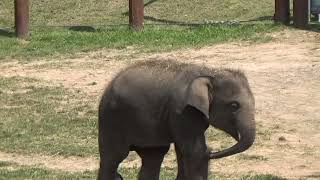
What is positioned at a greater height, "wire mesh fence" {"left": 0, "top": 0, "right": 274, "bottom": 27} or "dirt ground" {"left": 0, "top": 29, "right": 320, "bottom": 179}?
"wire mesh fence" {"left": 0, "top": 0, "right": 274, "bottom": 27}

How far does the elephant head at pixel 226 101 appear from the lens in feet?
19.9

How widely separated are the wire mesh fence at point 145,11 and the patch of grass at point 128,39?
2.06 metres

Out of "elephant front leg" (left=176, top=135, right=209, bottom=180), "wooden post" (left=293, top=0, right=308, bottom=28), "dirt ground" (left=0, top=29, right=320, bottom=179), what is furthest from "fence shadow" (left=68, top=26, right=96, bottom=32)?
"elephant front leg" (left=176, top=135, right=209, bottom=180)

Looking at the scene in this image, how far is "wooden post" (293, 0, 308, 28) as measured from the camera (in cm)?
1714

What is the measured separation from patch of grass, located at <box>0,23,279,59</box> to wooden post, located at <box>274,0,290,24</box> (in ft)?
1.15

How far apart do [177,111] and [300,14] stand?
11458mm

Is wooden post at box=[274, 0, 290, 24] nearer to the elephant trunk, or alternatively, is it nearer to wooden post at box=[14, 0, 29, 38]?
wooden post at box=[14, 0, 29, 38]

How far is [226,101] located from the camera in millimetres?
6145

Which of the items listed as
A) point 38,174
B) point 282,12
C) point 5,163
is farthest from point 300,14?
point 38,174

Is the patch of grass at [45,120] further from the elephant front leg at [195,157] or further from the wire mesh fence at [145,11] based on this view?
the wire mesh fence at [145,11]

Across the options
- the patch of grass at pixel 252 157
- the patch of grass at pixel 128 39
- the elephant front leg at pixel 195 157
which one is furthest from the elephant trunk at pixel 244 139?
the patch of grass at pixel 128 39

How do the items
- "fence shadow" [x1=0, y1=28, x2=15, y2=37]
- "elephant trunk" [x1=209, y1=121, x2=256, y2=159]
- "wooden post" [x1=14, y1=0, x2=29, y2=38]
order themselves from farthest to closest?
1. "fence shadow" [x1=0, y1=28, x2=15, y2=37]
2. "wooden post" [x1=14, y1=0, x2=29, y2=38]
3. "elephant trunk" [x1=209, y1=121, x2=256, y2=159]

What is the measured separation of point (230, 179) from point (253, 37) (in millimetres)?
8257

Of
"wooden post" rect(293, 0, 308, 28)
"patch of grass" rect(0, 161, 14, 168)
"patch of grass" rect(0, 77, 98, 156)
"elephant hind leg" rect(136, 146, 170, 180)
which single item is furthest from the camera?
"wooden post" rect(293, 0, 308, 28)
